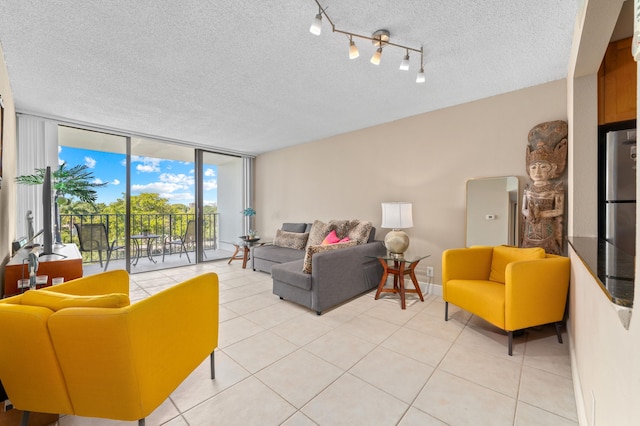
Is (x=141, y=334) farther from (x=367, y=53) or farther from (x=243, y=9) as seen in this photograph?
(x=367, y=53)

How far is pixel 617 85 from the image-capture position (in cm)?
194

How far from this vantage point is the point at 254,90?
2.74 meters

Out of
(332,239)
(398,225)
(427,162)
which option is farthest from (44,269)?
(427,162)

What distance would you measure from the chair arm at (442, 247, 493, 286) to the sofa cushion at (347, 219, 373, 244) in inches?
46.5

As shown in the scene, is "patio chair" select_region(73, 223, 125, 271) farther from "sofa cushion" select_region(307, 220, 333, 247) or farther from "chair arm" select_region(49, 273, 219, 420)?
"chair arm" select_region(49, 273, 219, 420)

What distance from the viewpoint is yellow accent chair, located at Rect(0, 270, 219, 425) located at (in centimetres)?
99

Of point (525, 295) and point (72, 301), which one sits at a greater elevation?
point (72, 301)

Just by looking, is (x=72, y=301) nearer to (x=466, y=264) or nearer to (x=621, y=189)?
(x=466, y=264)

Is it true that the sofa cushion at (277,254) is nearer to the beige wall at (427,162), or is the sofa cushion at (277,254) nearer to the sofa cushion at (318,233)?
the sofa cushion at (318,233)

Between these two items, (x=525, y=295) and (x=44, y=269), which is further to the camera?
(x=44, y=269)

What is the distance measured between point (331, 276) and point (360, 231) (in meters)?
1.02

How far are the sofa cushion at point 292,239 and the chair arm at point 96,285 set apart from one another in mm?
2817

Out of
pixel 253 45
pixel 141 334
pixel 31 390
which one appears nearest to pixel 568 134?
pixel 253 45

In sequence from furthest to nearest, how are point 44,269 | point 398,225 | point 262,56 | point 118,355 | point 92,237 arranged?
point 92,237 < point 398,225 < point 262,56 < point 44,269 < point 118,355
